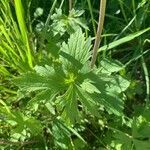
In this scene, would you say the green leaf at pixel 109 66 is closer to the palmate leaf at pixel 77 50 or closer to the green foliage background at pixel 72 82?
the green foliage background at pixel 72 82

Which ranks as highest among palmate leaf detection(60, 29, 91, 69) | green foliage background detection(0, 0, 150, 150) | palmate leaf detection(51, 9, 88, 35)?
palmate leaf detection(60, 29, 91, 69)

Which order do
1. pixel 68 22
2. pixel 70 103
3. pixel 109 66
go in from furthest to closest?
pixel 68 22 < pixel 109 66 < pixel 70 103

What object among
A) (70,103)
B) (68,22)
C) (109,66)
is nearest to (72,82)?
(70,103)

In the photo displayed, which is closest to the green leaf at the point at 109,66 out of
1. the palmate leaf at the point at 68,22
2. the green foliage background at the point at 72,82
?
the green foliage background at the point at 72,82

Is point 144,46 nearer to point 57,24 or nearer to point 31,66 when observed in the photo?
point 57,24

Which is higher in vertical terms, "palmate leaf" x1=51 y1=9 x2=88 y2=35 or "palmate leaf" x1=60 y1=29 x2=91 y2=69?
"palmate leaf" x1=60 y1=29 x2=91 y2=69

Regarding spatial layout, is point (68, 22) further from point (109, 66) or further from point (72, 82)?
point (72, 82)

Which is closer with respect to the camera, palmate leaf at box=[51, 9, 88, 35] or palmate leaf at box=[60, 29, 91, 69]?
palmate leaf at box=[60, 29, 91, 69]

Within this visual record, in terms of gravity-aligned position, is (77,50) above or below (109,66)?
above

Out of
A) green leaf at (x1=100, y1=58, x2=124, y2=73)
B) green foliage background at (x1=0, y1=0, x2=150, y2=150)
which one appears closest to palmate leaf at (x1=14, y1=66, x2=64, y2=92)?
green foliage background at (x1=0, y1=0, x2=150, y2=150)

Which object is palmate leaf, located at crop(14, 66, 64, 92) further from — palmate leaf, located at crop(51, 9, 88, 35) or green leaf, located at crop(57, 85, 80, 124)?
palmate leaf, located at crop(51, 9, 88, 35)

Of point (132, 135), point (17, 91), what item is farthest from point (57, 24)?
point (132, 135)
